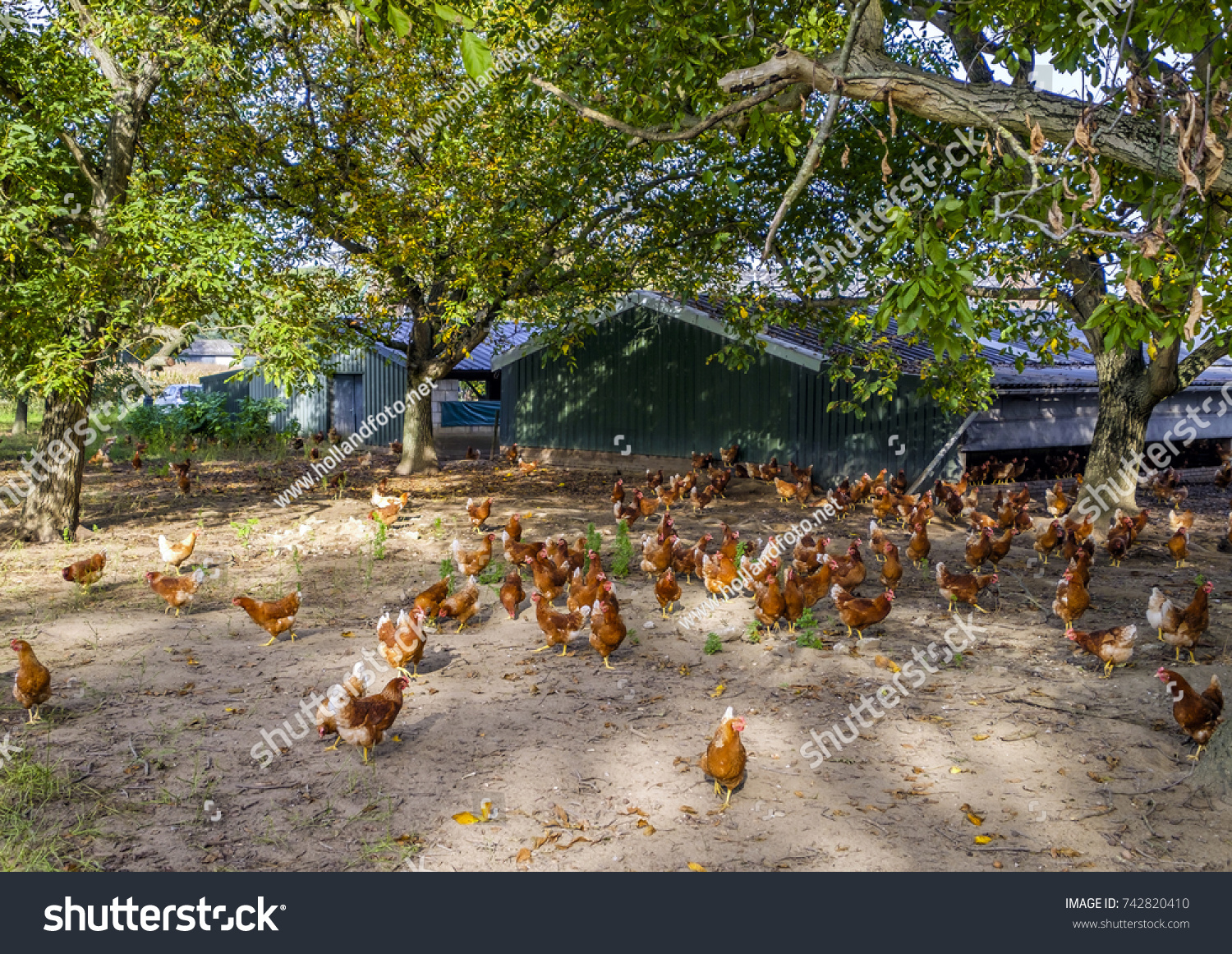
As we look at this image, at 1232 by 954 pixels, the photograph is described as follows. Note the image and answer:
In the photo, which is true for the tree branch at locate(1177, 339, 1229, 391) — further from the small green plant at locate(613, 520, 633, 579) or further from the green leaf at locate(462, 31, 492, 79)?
the green leaf at locate(462, 31, 492, 79)

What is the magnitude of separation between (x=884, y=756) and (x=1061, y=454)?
52.9 feet

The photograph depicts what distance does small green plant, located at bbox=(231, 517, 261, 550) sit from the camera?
11273mm

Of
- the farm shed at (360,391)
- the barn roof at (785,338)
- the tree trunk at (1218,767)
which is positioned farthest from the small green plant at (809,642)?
the farm shed at (360,391)

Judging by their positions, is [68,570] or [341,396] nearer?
[68,570]

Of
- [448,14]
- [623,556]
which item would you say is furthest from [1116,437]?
[448,14]

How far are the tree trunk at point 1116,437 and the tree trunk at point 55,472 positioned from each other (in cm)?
1372

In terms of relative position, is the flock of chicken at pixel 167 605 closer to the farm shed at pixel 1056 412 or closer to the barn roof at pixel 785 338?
the barn roof at pixel 785 338

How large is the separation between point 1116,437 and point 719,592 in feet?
23.2

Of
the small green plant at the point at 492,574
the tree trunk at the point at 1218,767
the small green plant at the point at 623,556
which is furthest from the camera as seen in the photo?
the small green plant at the point at 623,556

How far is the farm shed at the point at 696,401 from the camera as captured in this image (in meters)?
16.3

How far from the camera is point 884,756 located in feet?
17.1

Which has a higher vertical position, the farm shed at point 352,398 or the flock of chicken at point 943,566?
the farm shed at point 352,398

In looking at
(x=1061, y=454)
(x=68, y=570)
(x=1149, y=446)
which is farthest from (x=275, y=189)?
(x=1149, y=446)

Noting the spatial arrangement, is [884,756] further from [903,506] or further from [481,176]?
[481,176]
